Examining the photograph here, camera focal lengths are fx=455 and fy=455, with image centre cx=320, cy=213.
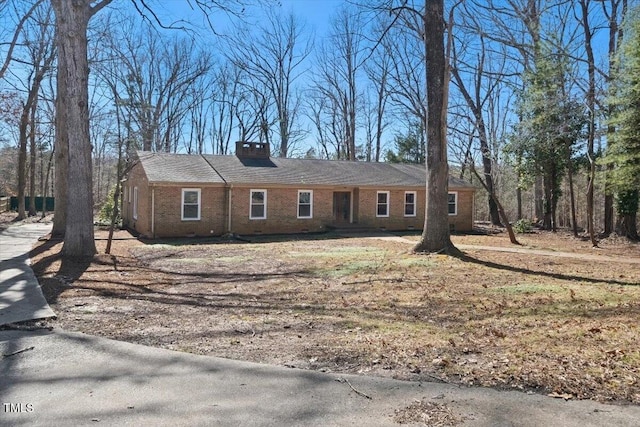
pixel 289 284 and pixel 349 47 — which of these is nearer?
pixel 289 284

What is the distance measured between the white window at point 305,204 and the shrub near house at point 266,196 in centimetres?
5

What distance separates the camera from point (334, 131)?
4088cm

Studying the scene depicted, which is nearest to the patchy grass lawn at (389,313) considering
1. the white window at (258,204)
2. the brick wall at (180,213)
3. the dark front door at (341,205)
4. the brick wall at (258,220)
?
the brick wall at (180,213)

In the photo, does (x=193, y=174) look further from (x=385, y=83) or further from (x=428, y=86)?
(x=385, y=83)

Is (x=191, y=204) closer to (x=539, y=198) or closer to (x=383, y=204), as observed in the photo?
(x=383, y=204)

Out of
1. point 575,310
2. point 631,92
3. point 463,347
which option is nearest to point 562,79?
point 631,92

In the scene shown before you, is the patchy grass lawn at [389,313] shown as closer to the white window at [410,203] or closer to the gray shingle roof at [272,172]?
the gray shingle roof at [272,172]

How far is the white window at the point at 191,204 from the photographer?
61.2 feet

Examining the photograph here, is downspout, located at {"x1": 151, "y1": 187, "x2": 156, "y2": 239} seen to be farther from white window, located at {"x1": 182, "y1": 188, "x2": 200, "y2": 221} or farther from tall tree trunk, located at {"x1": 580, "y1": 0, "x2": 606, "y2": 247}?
tall tree trunk, located at {"x1": 580, "y1": 0, "x2": 606, "y2": 247}

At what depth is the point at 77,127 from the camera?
10781 mm

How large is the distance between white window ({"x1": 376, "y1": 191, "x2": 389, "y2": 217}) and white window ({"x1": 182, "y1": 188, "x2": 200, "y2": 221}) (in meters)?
8.95

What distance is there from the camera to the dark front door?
23109 millimetres

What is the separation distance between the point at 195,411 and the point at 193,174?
55.8 ft

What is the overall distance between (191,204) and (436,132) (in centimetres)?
1071
